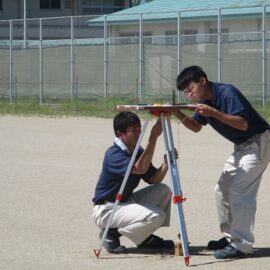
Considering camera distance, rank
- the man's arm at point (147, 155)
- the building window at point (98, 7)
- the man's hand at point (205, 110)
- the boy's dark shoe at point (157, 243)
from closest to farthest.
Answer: the man's hand at point (205, 110) → the man's arm at point (147, 155) → the boy's dark shoe at point (157, 243) → the building window at point (98, 7)

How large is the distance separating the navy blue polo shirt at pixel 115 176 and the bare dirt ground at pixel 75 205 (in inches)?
20.6

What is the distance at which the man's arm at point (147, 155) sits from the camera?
7.24 m

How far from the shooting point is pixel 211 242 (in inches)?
304

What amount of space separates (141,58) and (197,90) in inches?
861

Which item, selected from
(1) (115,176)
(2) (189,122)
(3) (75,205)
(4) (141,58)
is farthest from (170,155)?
(4) (141,58)

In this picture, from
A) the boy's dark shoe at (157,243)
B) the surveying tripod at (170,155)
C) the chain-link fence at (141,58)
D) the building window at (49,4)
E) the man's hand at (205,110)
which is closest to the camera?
the man's hand at (205,110)

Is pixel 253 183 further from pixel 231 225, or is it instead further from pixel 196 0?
pixel 196 0

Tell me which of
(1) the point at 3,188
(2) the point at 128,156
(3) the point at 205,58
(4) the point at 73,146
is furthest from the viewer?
(3) the point at 205,58

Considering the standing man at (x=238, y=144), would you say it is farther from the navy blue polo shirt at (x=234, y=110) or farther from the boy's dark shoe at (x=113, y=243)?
the boy's dark shoe at (x=113, y=243)

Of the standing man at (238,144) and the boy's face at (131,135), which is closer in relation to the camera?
the standing man at (238,144)

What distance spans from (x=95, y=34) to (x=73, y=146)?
2471 cm

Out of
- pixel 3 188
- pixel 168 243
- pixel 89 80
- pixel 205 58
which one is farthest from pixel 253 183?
pixel 89 80

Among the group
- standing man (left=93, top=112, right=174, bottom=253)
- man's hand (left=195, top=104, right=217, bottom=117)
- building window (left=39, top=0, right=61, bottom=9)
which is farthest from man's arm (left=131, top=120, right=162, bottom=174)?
building window (left=39, top=0, right=61, bottom=9)

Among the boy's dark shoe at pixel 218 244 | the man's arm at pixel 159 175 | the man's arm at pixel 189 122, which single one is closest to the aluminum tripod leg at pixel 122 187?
the man's arm at pixel 189 122
